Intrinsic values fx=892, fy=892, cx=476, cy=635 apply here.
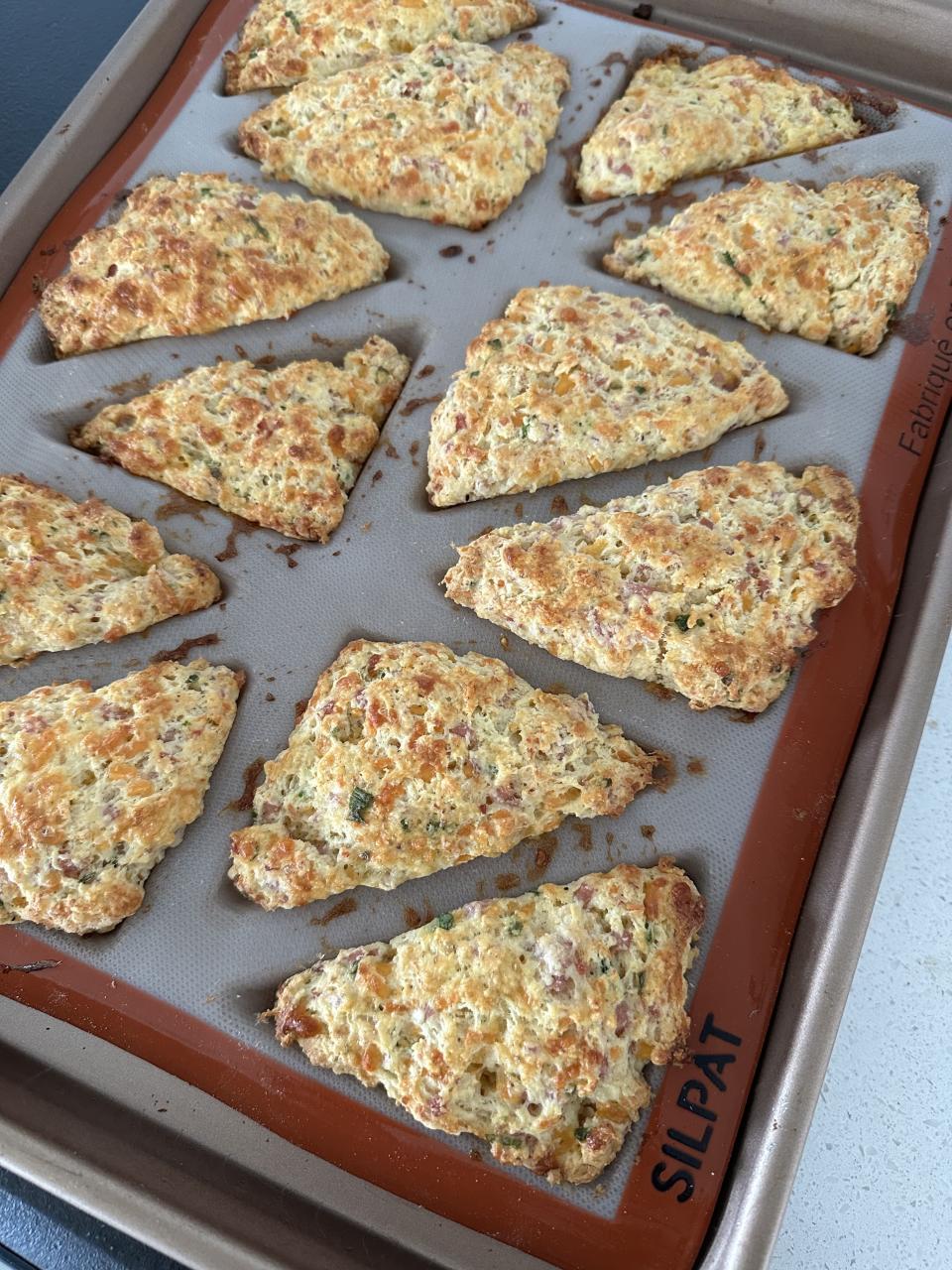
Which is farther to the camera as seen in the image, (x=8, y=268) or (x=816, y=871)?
(x=8, y=268)

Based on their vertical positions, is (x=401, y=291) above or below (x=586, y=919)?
above

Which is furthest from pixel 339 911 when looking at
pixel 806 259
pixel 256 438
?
pixel 806 259

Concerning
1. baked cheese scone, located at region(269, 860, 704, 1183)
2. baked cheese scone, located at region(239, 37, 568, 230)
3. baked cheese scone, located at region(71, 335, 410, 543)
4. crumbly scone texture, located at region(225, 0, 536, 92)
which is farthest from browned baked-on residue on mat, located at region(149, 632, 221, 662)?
crumbly scone texture, located at region(225, 0, 536, 92)

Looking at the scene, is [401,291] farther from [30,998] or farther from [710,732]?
[30,998]

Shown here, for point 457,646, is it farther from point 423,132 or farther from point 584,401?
point 423,132

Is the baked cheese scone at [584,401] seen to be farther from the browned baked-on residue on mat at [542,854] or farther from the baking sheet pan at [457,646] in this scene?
the browned baked-on residue on mat at [542,854]

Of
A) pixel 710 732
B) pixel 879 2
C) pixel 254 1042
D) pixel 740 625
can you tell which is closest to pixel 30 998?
pixel 254 1042

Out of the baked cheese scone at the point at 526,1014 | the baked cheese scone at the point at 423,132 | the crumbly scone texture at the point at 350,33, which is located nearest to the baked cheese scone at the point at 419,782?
the baked cheese scone at the point at 526,1014
